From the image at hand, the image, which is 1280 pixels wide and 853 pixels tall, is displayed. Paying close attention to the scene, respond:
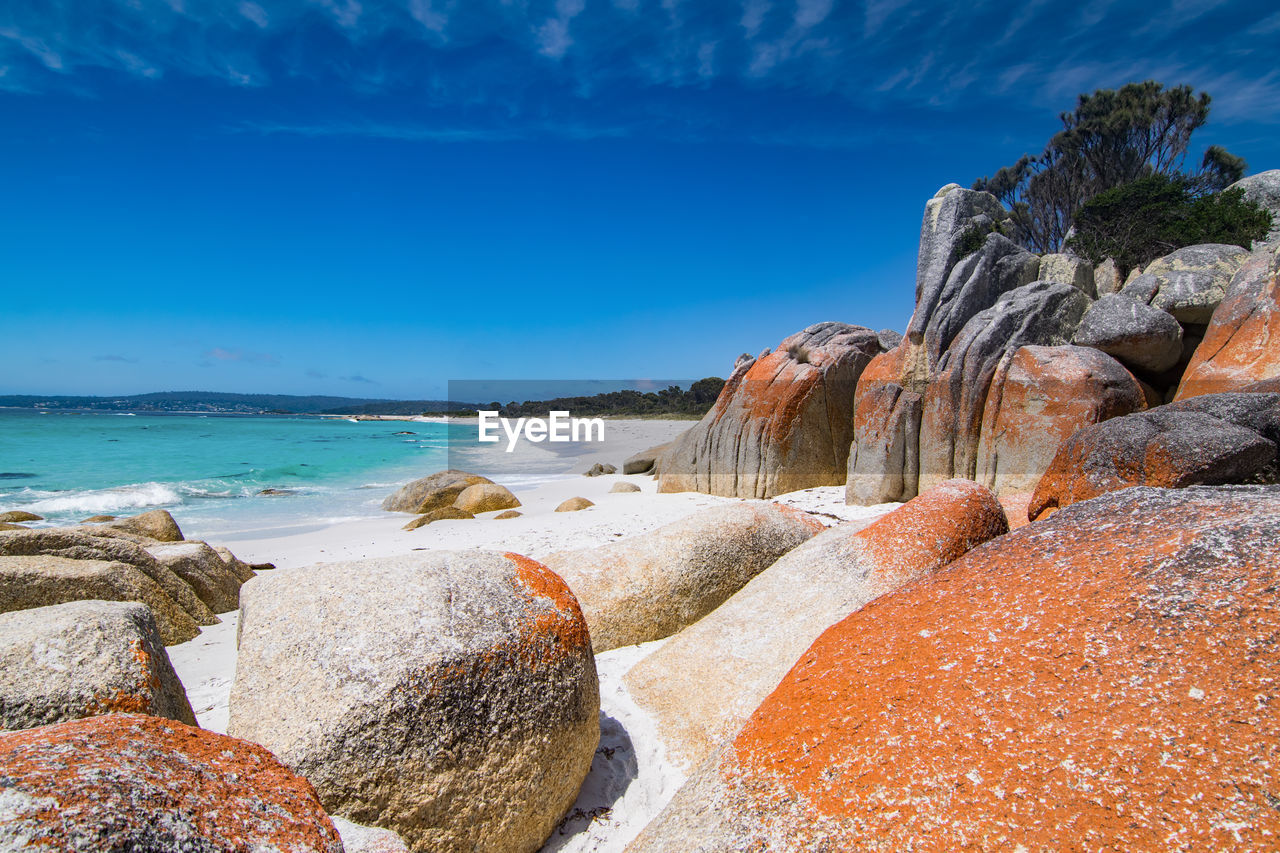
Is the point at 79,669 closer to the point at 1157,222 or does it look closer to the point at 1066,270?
the point at 1066,270

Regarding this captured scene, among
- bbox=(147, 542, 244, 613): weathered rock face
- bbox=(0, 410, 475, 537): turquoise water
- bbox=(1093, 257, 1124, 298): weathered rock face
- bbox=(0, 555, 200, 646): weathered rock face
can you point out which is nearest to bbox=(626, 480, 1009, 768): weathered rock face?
bbox=(0, 555, 200, 646): weathered rock face

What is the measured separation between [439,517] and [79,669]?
991 centimetres

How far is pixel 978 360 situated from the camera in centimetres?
1008

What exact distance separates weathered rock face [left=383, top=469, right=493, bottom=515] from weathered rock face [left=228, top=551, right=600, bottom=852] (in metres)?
11.8

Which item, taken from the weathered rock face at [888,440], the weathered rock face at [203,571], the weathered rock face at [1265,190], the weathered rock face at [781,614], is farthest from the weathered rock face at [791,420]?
the weathered rock face at [1265,190]

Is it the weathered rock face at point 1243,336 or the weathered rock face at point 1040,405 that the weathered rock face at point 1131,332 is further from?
the weathered rock face at point 1040,405

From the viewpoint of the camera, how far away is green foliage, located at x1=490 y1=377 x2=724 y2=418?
55594 mm

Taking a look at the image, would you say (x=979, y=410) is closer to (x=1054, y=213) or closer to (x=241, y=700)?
(x=241, y=700)

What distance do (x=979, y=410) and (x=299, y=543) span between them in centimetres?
1169

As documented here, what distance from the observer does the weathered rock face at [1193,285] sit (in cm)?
1028

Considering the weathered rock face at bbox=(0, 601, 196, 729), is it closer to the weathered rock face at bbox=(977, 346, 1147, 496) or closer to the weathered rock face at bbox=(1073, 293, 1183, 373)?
the weathered rock face at bbox=(977, 346, 1147, 496)

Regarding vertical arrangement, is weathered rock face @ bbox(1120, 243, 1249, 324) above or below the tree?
below

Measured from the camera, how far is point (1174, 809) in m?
1.41

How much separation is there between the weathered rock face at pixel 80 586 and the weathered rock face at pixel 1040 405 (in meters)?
9.70
